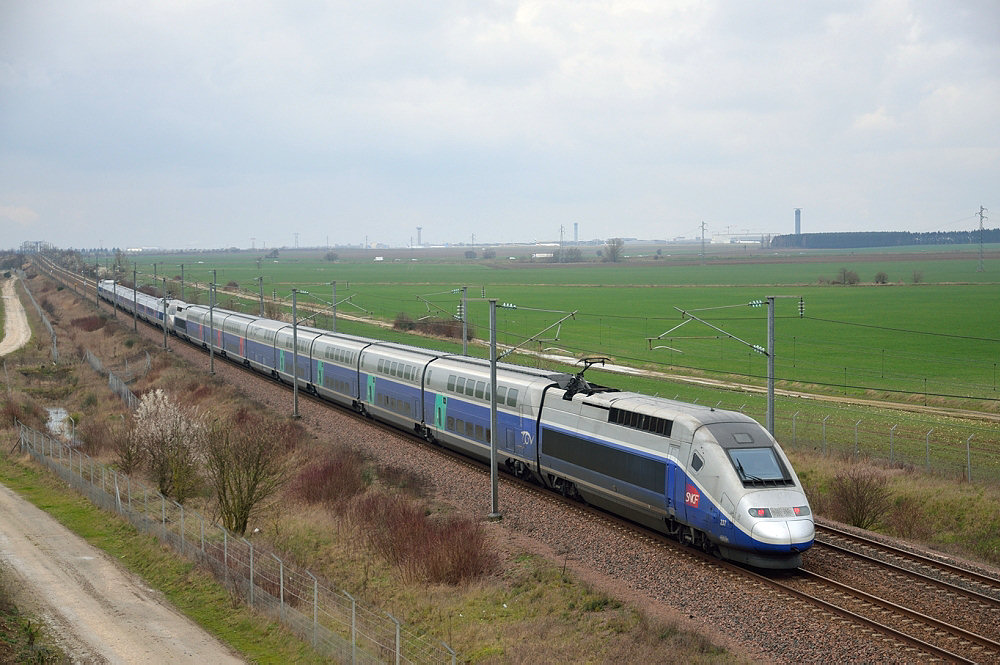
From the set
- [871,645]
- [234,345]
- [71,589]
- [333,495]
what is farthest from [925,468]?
[234,345]

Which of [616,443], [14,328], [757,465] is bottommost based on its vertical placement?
[14,328]

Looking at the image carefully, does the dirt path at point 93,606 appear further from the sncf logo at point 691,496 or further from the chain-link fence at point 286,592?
the sncf logo at point 691,496

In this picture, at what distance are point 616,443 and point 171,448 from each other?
18496mm

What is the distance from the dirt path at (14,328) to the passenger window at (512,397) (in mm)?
76506

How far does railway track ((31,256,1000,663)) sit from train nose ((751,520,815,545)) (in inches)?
41.3

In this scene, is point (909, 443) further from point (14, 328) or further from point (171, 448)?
point (14, 328)

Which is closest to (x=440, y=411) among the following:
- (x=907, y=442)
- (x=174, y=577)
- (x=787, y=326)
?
(x=174, y=577)

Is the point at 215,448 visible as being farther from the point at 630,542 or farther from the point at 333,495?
the point at 630,542

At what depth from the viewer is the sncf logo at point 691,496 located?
23281 mm

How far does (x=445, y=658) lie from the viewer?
62.1ft

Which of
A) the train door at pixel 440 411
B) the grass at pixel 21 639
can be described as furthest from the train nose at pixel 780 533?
the train door at pixel 440 411

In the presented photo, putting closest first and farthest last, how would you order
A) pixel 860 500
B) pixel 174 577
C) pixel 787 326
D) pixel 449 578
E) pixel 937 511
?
pixel 449 578 < pixel 174 577 < pixel 860 500 < pixel 937 511 < pixel 787 326

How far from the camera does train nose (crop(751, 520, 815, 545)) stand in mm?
21484

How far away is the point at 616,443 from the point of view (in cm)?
2680
